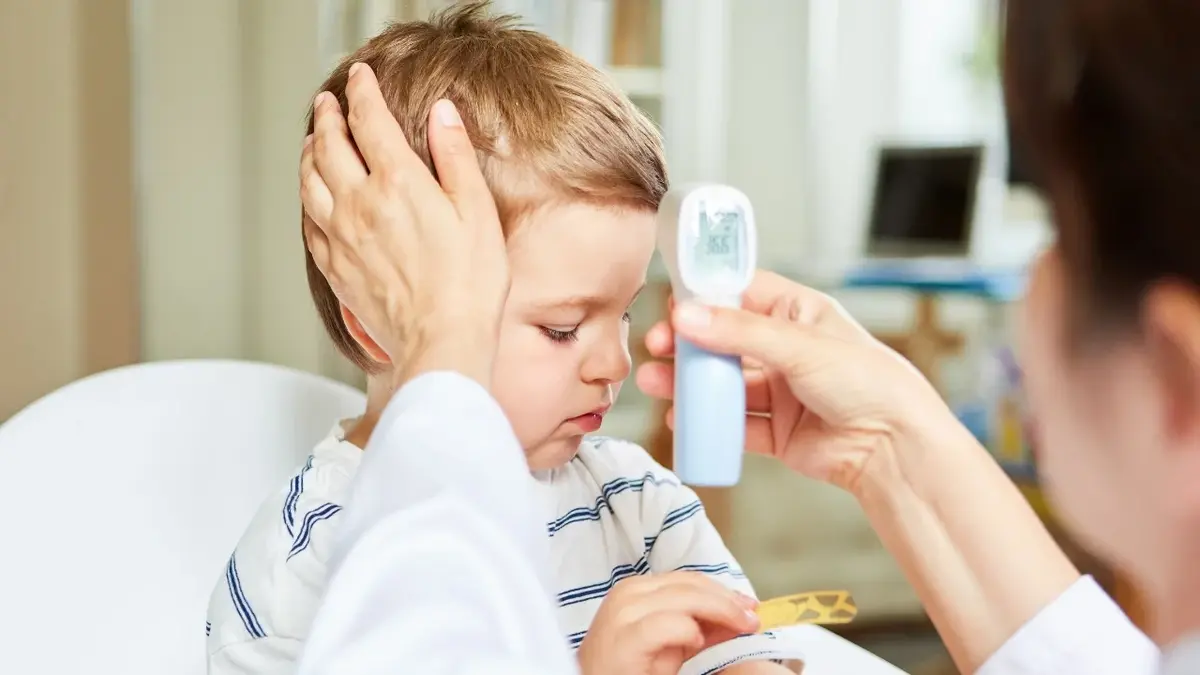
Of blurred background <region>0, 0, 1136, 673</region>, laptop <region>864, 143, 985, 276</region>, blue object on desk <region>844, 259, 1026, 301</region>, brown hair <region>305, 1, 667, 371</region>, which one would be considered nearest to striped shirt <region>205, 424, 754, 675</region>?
brown hair <region>305, 1, 667, 371</region>

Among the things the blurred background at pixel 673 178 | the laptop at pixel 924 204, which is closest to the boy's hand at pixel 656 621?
the blurred background at pixel 673 178

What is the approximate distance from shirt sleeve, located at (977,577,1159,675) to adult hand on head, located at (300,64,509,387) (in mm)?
344

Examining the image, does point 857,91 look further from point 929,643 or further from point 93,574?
point 93,574

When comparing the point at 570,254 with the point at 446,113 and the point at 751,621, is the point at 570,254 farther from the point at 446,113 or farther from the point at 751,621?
the point at 751,621

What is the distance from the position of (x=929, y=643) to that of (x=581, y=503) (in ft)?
5.96

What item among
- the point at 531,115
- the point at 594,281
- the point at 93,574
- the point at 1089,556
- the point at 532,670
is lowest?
the point at 1089,556

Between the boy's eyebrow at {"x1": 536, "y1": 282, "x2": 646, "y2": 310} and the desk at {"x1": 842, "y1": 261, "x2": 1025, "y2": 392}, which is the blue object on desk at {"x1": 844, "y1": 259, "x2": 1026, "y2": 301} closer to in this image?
the desk at {"x1": 842, "y1": 261, "x2": 1025, "y2": 392}

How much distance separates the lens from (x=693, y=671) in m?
0.80

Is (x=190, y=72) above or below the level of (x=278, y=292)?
above

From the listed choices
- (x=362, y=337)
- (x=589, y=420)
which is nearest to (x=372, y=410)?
(x=362, y=337)

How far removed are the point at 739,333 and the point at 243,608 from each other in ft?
1.30

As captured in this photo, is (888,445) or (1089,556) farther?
(1089,556)

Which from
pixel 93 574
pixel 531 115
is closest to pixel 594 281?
pixel 531 115

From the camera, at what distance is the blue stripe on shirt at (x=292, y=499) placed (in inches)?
31.1
